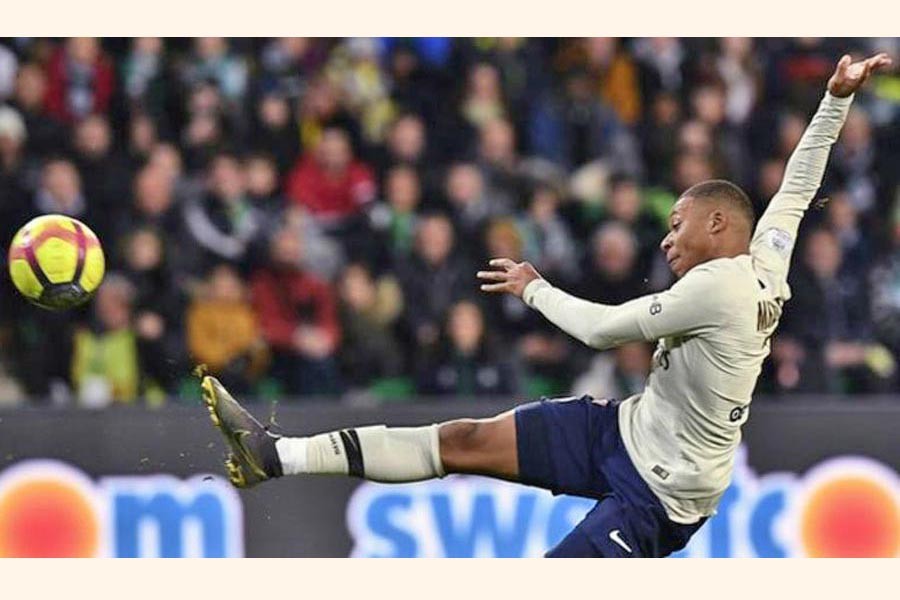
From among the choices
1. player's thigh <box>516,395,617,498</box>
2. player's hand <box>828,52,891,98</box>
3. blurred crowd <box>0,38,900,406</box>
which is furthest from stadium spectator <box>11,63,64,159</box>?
player's hand <box>828,52,891,98</box>

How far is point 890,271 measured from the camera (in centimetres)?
1107

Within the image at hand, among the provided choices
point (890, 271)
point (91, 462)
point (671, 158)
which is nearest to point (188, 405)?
point (91, 462)

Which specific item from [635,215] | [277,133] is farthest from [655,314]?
[277,133]

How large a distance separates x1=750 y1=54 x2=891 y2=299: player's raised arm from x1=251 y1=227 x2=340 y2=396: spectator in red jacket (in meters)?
3.91

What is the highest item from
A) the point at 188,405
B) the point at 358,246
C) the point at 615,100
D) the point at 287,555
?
the point at 615,100

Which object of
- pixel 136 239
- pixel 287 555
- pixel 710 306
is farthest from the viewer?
pixel 136 239

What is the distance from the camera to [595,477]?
275 inches

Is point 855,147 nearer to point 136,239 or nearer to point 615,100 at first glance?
point 615,100

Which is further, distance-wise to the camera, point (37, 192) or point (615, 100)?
point (615, 100)

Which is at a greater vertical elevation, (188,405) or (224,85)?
(224,85)

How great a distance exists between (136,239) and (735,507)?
3.64 metres

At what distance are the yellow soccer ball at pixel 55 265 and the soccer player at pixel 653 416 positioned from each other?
94 cm

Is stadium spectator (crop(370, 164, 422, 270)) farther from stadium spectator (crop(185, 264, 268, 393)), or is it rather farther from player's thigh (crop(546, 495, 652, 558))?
player's thigh (crop(546, 495, 652, 558))

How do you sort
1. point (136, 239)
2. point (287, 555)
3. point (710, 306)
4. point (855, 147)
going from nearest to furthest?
1. point (710, 306)
2. point (287, 555)
3. point (136, 239)
4. point (855, 147)
